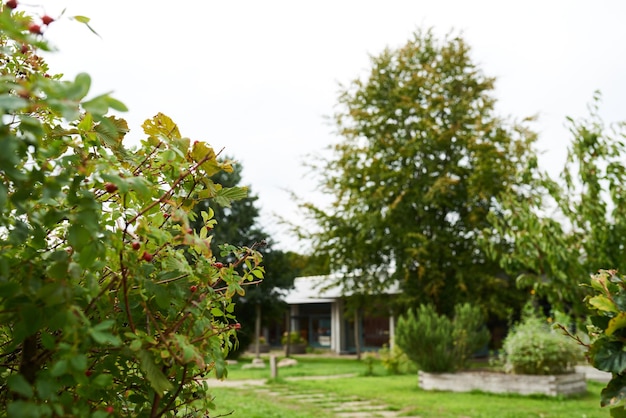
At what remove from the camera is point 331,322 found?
32688mm

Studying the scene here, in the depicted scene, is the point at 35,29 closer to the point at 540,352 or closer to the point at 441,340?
the point at 540,352

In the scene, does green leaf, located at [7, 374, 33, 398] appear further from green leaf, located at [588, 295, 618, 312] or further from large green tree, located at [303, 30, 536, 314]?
large green tree, located at [303, 30, 536, 314]

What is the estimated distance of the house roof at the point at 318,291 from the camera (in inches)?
890

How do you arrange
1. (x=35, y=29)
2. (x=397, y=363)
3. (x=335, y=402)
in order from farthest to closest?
(x=397, y=363), (x=335, y=402), (x=35, y=29)

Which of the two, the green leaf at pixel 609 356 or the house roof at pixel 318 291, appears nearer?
the green leaf at pixel 609 356

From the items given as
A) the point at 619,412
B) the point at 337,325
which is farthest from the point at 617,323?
the point at 337,325

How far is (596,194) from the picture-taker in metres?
8.91

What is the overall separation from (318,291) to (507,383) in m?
13.7

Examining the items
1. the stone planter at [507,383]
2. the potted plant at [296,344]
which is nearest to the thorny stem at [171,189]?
the stone planter at [507,383]

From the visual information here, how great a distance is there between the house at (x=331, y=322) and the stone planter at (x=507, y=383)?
11.1m

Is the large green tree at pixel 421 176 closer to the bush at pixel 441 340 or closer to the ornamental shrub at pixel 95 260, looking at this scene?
the bush at pixel 441 340

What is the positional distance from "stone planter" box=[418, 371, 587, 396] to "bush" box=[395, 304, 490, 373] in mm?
304

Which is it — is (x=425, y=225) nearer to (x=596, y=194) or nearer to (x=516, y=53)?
(x=516, y=53)

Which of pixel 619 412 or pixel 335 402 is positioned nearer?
pixel 619 412
